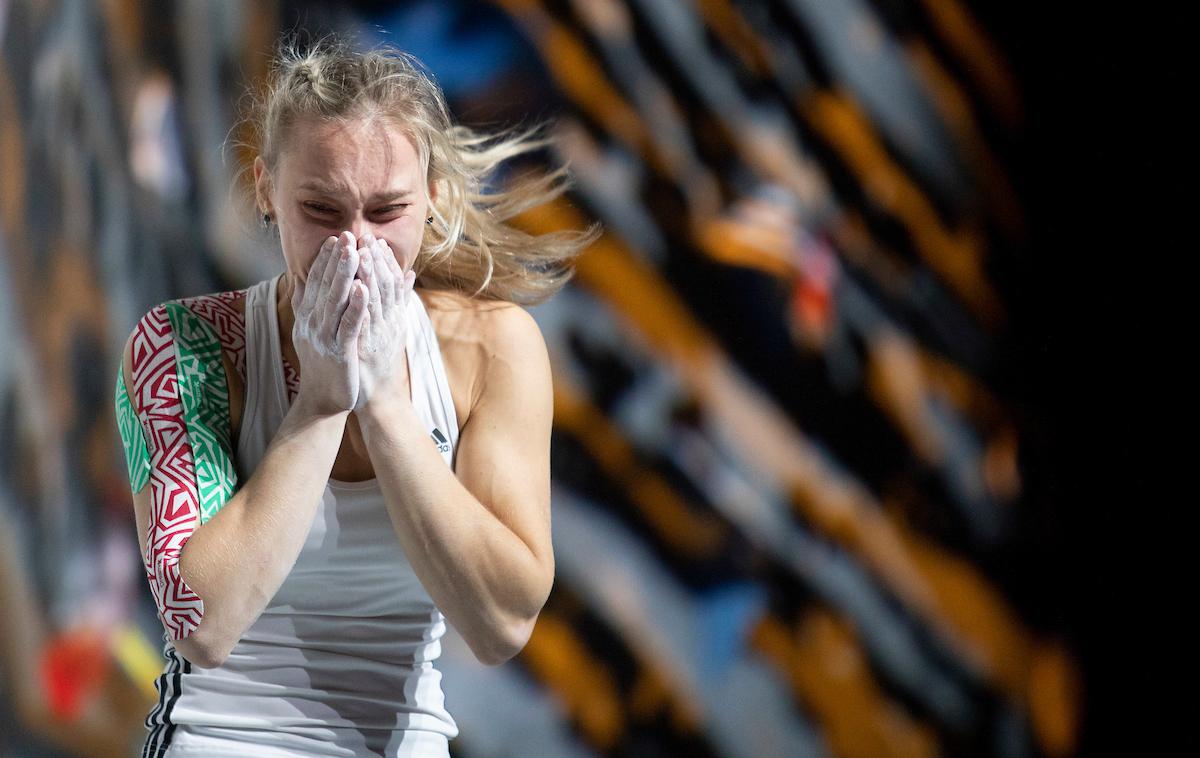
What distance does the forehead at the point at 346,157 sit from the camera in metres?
0.97

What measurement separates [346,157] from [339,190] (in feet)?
0.10

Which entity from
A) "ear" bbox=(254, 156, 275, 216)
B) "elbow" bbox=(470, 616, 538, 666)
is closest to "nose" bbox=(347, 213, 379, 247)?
"ear" bbox=(254, 156, 275, 216)

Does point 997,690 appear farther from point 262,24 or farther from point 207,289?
point 262,24

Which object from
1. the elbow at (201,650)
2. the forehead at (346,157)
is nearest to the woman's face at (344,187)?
the forehead at (346,157)

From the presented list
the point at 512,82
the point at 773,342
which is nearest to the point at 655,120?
the point at 512,82

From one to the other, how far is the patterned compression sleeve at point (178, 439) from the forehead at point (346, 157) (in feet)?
0.55

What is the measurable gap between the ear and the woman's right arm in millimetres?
128

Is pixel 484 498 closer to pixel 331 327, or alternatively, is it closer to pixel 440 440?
pixel 440 440

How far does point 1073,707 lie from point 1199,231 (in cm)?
79

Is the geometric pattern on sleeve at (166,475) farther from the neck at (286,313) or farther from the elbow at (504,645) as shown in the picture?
the elbow at (504,645)

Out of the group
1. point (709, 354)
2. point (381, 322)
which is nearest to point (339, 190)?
point (381, 322)

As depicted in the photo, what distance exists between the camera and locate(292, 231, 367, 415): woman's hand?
935 mm

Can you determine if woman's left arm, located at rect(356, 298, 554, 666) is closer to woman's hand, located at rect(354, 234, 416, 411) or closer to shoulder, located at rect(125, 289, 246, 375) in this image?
woman's hand, located at rect(354, 234, 416, 411)

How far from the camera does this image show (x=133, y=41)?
5.89 feet
